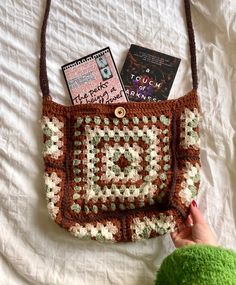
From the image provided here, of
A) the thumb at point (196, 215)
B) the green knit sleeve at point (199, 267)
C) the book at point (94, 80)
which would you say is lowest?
the green knit sleeve at point (199, 267)

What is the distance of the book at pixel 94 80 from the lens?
3.08ft

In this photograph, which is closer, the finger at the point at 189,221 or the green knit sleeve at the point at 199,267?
the green knit sleeve at the point at 199,267

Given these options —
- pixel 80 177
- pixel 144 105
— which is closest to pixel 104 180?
pixel 80 177

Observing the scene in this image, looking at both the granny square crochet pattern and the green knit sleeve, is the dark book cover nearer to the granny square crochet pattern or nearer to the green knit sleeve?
the granny square crochet pattern

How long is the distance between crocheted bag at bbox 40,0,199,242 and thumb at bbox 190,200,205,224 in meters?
0.01

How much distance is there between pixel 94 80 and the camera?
37.4 inches

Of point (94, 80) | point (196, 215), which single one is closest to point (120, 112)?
point (94, 80)

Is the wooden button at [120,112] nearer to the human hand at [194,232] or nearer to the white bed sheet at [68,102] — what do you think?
the white bed sheet at [68,102]

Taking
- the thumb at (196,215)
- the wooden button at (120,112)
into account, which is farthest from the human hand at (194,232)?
the wooden button at (120,112)

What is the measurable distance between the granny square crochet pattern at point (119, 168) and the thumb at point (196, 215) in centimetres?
1

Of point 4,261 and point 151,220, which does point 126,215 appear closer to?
point 151,220

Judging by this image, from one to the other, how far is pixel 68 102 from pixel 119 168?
171mm

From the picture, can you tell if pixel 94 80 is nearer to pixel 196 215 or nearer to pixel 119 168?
pixel 119 168

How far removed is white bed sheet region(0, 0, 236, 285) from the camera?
866 millimetres
